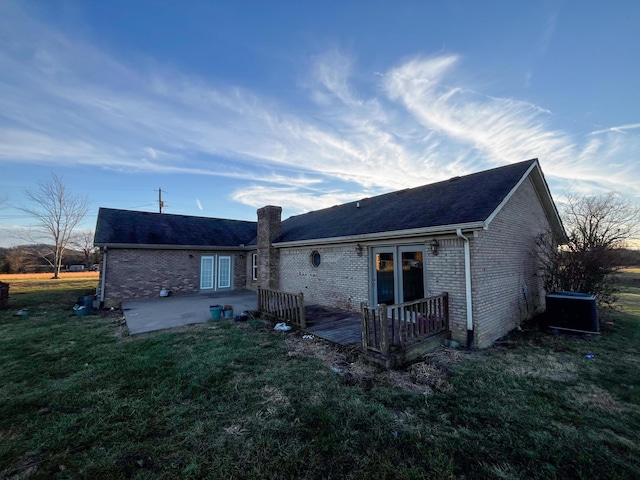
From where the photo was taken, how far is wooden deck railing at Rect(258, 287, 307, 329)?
23.8 ft

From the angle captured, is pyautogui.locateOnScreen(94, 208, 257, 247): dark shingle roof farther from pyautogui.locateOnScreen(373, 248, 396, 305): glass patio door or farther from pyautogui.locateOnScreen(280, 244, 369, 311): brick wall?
pyautogui.locateOnScreen(373, 248, 396, 305): glass patio door

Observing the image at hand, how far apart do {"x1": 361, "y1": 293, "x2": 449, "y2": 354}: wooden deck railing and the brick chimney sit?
287 inches

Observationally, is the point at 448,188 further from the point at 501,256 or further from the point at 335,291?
the point at 335,291

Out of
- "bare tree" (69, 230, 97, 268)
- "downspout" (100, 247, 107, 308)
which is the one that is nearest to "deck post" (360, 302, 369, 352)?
"downspout" (100, 247, 107, 308)

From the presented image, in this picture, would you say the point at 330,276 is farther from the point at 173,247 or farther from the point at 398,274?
the point at 173,247

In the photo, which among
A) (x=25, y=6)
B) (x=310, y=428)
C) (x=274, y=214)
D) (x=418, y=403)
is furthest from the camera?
(x=274, y=214)

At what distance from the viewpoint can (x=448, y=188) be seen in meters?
9.00

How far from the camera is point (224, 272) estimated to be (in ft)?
51.8

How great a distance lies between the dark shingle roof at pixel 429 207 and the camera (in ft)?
21.2

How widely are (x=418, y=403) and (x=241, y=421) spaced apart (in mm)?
2448

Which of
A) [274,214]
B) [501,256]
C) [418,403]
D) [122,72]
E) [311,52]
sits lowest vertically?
[418,403]

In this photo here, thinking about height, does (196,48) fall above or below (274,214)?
above

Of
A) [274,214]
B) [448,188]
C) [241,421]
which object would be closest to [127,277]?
[274,214]

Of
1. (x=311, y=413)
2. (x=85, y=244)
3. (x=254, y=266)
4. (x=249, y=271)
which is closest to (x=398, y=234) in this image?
(x=311, y=413)
